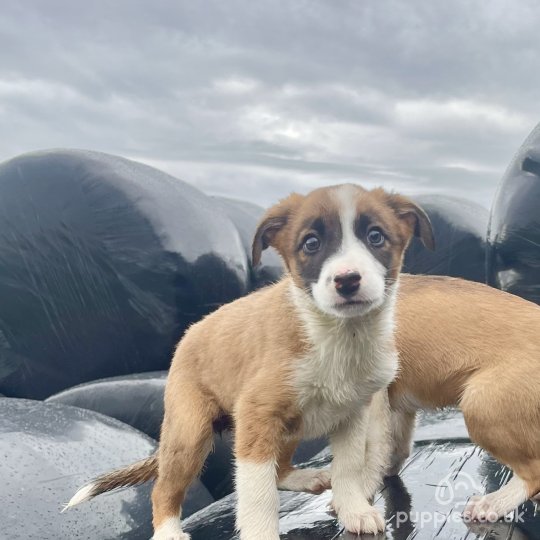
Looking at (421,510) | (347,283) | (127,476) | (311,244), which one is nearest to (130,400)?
(127,476)

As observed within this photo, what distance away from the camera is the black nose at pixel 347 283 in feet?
5.86

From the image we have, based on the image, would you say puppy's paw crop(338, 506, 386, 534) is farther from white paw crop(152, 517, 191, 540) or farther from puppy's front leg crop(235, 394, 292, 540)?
white paw crop(152, 517, 191, 540)

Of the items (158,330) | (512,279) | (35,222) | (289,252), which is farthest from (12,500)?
(512,279)

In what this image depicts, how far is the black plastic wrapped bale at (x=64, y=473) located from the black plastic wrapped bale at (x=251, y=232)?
169cm

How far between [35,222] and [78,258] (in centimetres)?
46

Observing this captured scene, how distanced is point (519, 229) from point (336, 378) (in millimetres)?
3329

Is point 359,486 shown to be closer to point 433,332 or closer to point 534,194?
point 433,332

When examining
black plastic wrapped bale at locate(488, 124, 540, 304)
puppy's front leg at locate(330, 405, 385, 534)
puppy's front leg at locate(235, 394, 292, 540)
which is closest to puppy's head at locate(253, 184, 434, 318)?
puppy's front leg at locate(235, 394, 292, 540)

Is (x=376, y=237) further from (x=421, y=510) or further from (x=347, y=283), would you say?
(x=421, y=510)

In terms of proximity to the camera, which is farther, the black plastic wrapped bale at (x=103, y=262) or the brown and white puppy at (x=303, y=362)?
the black plastic wrapped bale at (x=103, y=262)

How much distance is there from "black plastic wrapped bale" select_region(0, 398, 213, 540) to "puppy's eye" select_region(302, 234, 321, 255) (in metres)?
1.69

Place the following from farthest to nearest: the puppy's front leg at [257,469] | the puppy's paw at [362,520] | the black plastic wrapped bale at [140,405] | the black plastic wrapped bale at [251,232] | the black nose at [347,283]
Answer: the black plastic wrapped bale at [251,232]
the black plastic wrapped bale at [140,405]
the puppy's paw at [362,520]
the puppy's front leg at [257,469]
the black nose at [347,283]

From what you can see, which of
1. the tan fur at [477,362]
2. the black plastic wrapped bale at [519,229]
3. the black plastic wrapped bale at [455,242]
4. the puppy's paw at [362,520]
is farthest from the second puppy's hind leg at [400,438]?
the black plastic wrapped bale at [455,242]

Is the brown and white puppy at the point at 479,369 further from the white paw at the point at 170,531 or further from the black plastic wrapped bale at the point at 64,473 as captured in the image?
the black plastic wrapped bale at the point at 64,473
